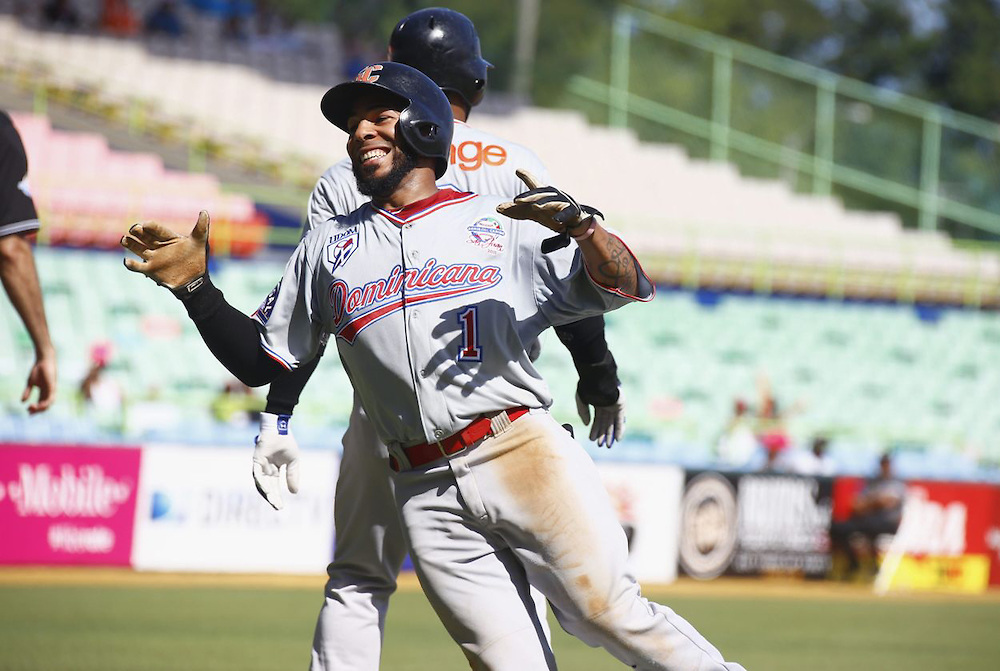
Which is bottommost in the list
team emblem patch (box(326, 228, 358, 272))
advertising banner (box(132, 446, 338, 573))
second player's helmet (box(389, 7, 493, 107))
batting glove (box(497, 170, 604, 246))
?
advertising banner (box(132, 446, 338, 573))

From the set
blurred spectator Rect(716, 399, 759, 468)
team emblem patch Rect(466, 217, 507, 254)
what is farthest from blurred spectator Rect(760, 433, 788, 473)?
team emblem patch Rect(466, 217, 507, 254)

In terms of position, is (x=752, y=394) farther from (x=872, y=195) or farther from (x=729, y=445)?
(x=872, y=195)

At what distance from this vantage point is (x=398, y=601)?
41.0ft

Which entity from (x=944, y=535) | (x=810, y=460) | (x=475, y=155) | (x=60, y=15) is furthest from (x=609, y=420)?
(x=60, y=15)

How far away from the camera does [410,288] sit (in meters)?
4.13

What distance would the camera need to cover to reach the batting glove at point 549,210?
3742 millimetres

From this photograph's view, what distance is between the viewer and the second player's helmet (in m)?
5.25

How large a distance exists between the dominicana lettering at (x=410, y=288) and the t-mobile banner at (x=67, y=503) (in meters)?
10.1

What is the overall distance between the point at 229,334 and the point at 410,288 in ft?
1.91

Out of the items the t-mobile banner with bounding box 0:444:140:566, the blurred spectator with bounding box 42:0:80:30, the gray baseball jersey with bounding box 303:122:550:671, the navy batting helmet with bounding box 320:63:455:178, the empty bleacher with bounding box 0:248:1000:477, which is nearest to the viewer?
the navy batting helmet with bounding box 320:63:455:178

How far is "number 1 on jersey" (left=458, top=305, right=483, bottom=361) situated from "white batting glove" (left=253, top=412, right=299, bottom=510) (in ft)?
2.58

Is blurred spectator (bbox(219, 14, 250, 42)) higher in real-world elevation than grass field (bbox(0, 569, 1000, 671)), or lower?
higher

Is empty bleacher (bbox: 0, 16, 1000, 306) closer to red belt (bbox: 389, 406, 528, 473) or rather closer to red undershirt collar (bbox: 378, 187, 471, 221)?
red undershirt collar (bbox: 378, 187, 471, 221)

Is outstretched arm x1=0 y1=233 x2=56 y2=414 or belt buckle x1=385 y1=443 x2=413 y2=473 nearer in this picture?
belt buckle x1=385 y1=443 x2=413 y2=473
